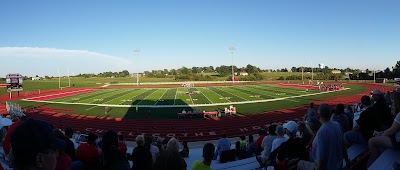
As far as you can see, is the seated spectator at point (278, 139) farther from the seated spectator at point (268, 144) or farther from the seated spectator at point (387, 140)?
the seated spectator at point (387, 140)

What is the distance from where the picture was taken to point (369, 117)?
20.7ft

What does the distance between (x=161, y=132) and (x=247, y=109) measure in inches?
557

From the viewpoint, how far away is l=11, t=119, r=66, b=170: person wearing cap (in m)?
2.28

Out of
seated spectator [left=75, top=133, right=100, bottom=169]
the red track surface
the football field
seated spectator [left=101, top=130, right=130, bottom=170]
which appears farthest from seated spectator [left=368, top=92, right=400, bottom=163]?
the football field

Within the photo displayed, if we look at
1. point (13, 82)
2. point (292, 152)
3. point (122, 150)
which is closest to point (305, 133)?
point (292, 152)

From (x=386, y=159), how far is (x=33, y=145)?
14.7 feet

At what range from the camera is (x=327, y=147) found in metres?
5.08

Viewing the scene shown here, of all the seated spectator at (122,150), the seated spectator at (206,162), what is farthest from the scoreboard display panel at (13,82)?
the seated spectator at (206,162)

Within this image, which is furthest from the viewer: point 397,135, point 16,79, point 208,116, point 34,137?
point 16,79

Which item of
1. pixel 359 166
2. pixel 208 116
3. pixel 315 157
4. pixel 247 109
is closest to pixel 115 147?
pixel 315 157

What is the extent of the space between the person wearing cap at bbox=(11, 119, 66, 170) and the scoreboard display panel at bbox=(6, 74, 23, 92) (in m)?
56.8

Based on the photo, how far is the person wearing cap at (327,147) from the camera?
5062mm

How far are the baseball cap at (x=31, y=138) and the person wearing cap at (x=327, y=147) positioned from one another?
3985 mm

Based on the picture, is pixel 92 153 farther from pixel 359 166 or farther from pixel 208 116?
pixel 208 116
